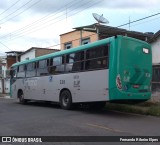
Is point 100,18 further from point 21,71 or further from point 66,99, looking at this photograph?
point 66,99

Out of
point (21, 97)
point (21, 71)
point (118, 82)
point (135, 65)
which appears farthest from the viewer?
point (21, 71)

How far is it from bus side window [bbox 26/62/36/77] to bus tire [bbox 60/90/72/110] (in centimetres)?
394

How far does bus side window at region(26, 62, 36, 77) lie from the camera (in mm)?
21234

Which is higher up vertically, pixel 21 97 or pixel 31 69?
pixel 31 69

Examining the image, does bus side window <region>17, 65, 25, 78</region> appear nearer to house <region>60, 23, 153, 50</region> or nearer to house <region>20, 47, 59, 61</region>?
house <region>60, 23, 153, 50</region>

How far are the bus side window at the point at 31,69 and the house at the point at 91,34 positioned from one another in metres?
6.82

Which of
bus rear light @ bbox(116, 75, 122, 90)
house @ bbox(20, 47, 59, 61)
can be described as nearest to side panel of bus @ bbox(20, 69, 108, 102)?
bus rear light @ bbox(116, 75, 122, 90)

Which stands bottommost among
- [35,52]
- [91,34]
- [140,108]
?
[140,108]

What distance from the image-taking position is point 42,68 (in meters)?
20.2

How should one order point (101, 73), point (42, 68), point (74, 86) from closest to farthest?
point (101, 73) < point (74, 86) < point (42, 68)

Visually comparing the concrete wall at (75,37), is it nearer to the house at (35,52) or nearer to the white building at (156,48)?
the house at (35,52)

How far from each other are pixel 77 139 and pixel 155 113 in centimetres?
648

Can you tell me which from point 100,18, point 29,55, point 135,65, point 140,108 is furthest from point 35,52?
point 135,65

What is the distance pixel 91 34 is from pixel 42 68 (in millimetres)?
10776
